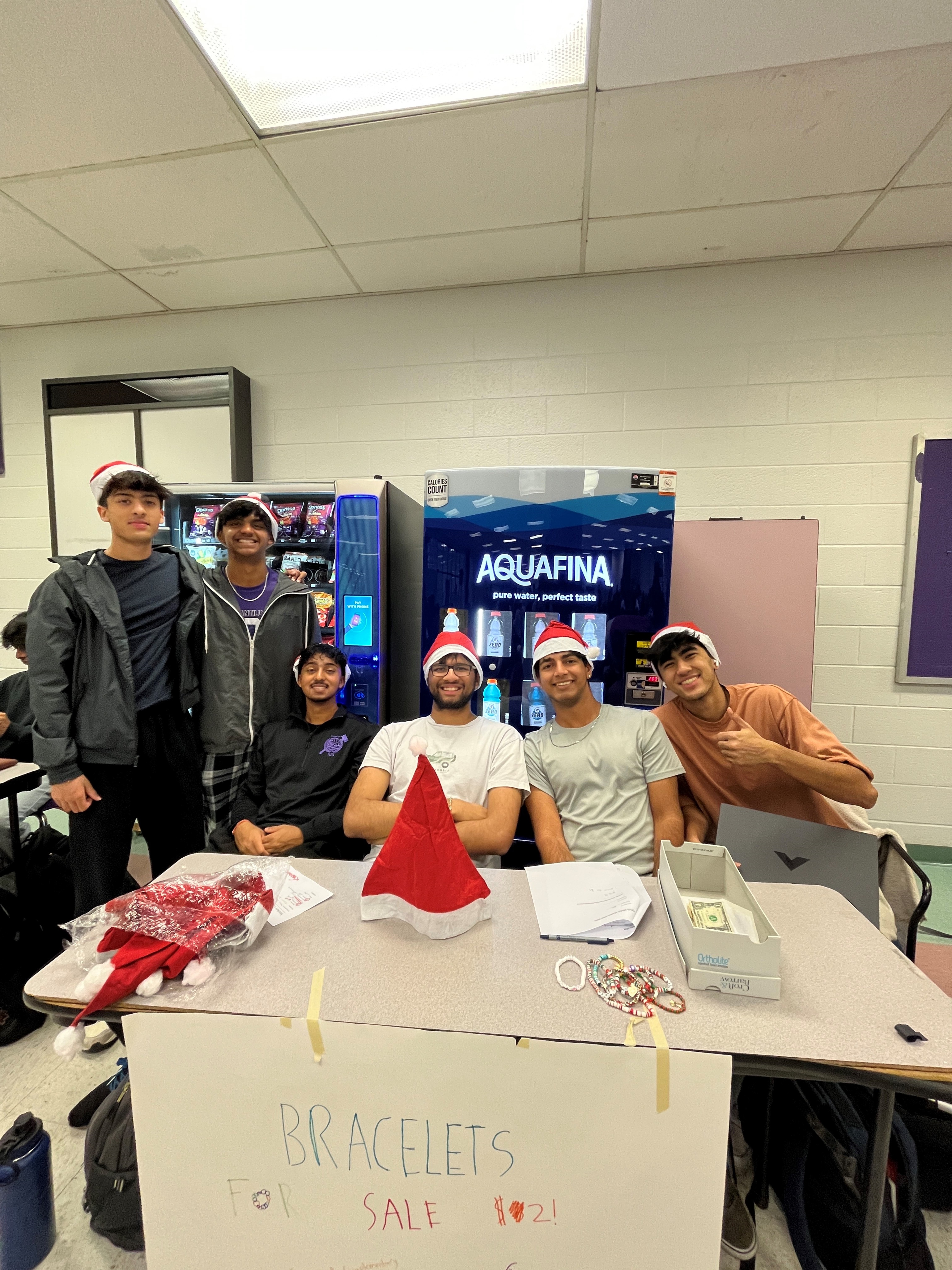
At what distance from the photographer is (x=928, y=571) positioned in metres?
2.99

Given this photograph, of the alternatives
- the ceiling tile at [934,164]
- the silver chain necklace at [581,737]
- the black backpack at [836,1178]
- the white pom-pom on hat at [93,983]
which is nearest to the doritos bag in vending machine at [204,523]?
the silver chain necklace at [581,737]

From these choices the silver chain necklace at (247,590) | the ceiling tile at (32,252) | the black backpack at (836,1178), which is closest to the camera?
the black backpack at (836,1178)

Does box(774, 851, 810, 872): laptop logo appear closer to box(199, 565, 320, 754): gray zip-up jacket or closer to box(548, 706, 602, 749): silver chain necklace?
box(548, 706, 602, 749): silver chain necklace

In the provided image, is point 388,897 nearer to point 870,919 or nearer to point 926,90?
point 870,919

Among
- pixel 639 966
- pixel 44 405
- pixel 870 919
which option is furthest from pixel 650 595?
pixel 44 405

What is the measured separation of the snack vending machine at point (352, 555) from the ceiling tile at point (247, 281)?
1.18 meters

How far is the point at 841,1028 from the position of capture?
0.91 meters

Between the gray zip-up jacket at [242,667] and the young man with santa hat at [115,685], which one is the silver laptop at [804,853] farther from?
the young man with santa hat at [115,685]

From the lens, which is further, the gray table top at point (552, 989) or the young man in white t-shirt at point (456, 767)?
the young man in white t-shirt at point (456, 767)

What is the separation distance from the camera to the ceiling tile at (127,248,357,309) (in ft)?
9.82

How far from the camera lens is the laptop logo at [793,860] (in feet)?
5.33

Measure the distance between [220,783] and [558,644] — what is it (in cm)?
148

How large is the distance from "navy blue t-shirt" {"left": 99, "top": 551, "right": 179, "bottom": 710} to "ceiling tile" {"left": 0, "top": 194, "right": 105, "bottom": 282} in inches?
76.0

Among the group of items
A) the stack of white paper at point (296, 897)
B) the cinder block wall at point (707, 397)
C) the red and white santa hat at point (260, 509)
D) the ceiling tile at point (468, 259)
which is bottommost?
the stack of white paper at point (296, 897)
